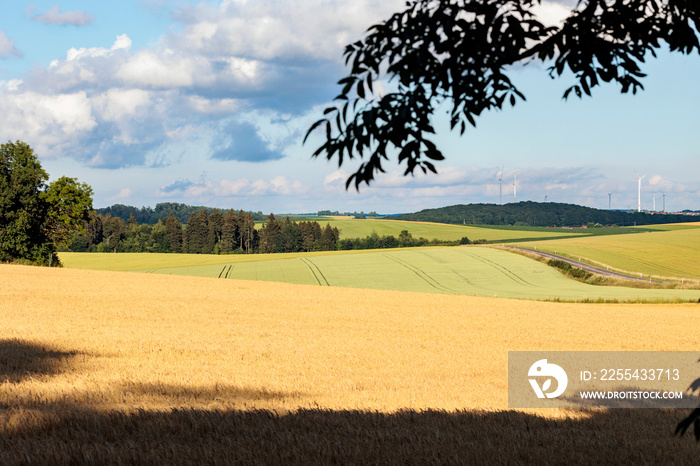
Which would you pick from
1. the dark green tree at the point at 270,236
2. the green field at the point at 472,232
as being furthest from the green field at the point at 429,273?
the dark green tree at the point at 270,236

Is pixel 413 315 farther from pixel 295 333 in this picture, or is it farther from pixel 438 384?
pixel 438 384

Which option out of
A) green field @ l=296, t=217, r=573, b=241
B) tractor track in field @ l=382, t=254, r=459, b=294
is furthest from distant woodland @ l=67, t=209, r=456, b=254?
tractor track in field @ l=382, t=254, r=459, b=294

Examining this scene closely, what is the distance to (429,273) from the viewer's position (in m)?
65.4

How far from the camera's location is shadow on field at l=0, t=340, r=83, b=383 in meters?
10.5

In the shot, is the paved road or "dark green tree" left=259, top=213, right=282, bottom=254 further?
"dark green tree" left=259, top=213, right=282, bottom=254

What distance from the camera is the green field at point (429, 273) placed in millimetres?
50531

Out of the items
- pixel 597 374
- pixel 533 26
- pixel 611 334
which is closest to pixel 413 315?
pixel 611 334

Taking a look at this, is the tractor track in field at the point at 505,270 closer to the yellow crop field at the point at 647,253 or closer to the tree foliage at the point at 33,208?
the yellow crop field at the point at 647,253

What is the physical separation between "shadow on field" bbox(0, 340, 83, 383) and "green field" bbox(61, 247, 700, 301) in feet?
131

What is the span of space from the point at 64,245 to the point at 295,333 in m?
54.4

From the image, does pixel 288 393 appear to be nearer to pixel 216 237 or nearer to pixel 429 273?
pixel 429 273

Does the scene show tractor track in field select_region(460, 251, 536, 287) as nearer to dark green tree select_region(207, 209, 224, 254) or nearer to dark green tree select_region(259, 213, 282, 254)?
dark green tree select_region(259, 213, 282, 254)

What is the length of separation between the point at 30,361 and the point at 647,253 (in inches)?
3229

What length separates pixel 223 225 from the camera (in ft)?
482
